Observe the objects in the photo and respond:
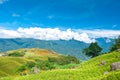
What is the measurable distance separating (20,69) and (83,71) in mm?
102971

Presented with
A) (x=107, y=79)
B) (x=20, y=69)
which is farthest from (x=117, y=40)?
(x=107, y=79)

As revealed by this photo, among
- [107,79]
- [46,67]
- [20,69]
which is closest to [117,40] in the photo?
[46,67]

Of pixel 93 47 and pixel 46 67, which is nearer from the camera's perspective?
pixel 46 67

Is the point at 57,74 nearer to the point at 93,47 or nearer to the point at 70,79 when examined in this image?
the point at 70,79

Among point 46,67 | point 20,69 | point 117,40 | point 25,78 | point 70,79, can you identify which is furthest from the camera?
point 20,69

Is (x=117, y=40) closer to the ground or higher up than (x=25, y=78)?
higher up

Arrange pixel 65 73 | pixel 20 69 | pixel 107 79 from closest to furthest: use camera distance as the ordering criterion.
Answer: pixel 107 79 < pixel 65 73 < pixel 20 69

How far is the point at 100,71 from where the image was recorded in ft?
236

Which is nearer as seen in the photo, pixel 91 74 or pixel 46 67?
pixel 91 74

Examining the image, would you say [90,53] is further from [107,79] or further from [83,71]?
[107,79]

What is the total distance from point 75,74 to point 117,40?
93.1 metres

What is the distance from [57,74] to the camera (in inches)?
2894

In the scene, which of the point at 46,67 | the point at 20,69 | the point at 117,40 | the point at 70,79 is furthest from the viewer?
A: the point at 20,69

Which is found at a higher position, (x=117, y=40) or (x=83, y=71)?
(x=117, y=40)
